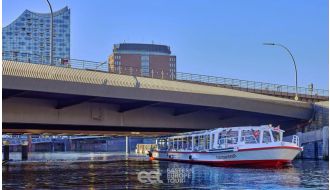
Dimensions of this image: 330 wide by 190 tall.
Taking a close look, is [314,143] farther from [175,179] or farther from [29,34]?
[29,34]

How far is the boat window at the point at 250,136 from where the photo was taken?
51.0 meters

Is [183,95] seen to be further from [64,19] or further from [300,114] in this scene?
[64,19]

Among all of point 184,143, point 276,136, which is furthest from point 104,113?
point 276,136

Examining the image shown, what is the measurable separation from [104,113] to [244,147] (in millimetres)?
13275

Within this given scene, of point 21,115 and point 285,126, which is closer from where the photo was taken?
point 21,115

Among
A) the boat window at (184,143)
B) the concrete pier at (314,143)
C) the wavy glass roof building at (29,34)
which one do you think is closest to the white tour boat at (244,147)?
the boat window at (184,143)

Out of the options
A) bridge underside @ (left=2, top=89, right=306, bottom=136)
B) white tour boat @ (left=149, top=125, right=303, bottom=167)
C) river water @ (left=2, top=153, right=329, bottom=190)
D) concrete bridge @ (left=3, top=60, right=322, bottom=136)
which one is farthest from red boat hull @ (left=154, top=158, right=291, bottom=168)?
bridge underside @ (left=2, top=89, right=306, bottom=136)

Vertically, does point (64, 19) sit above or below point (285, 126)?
above

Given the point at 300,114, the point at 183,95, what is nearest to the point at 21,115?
the point at 183,95

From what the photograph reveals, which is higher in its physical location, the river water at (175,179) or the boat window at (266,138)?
the boat window at (266,138)

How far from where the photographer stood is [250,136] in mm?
51188

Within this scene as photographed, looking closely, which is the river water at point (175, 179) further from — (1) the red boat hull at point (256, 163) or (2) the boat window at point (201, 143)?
(2) the boat window at point (201, 143)

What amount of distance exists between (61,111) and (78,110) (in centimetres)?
171

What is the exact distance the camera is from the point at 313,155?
6538cm
